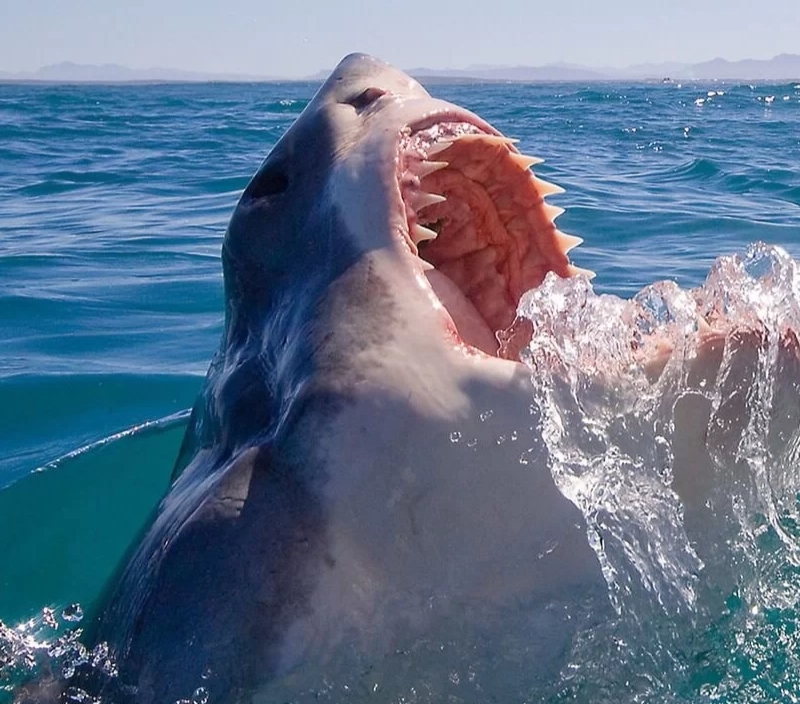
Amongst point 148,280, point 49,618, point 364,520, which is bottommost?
point 49,618

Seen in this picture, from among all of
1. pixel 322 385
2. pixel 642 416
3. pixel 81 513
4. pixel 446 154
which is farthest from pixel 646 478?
pixel 81 513

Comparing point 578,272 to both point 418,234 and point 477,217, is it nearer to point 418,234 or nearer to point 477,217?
point 477,217

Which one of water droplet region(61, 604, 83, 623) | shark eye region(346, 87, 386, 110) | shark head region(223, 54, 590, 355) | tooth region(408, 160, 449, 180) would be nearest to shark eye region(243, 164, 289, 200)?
shark head region(223, 54, 590, 355)

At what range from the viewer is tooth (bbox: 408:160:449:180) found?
2434 millimetres

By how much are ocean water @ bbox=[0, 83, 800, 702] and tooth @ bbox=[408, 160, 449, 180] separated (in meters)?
1.09

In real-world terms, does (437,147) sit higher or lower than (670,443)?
higher

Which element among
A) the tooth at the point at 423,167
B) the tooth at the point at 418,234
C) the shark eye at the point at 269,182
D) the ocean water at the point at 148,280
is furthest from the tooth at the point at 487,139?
the ocean water at the point at 148,280

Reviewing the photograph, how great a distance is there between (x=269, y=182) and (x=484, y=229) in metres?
0.54

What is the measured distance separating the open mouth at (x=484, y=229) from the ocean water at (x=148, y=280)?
85cm

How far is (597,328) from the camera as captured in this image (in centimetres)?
229

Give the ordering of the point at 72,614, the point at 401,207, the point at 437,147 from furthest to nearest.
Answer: the point at 72,614 < the point at 437,147 < the point at 401,207

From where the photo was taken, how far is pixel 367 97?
273 centimetres

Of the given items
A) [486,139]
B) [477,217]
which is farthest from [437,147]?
[477,217]

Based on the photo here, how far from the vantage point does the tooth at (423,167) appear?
95.8 inches
